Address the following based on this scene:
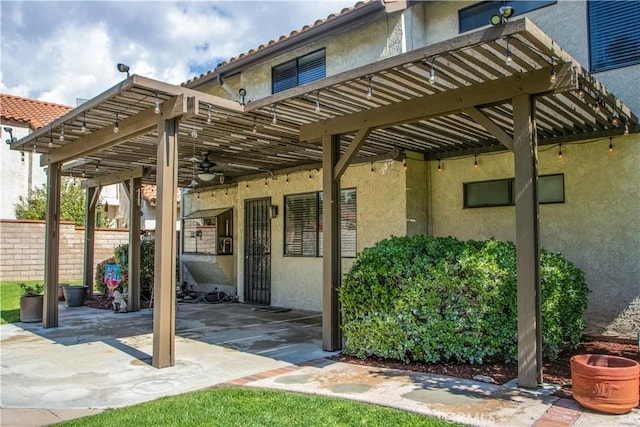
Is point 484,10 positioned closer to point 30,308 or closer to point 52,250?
point 52,250

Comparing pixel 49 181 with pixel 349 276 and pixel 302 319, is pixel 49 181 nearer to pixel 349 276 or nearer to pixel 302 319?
pixel 302 319

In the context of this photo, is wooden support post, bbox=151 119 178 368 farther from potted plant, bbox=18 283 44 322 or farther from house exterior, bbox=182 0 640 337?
potted plant, bbox=18 283 44 322

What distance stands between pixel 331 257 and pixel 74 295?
8118 millimetres

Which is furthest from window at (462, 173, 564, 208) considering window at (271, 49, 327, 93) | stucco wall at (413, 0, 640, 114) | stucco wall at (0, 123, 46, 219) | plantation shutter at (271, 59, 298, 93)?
stucco wall at (0, 123, 46, 219)

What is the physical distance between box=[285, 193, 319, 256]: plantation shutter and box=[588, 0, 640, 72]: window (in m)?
5.95

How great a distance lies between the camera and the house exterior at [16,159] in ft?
61.5

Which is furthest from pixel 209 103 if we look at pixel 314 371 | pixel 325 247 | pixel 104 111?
pixel 314 371

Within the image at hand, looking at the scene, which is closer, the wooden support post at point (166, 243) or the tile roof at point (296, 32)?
the wooden support post at point (166, 243)

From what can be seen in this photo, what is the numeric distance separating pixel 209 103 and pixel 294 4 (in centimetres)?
528

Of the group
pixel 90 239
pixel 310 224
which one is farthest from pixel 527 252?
pixel 90 239

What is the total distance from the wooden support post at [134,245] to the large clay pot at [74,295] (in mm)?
1640

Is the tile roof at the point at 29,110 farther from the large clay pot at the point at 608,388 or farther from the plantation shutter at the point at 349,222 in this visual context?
the large clay pot at the point at 608,388

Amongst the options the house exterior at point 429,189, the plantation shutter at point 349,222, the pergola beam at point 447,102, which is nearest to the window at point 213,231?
the house exterior at point 429,189

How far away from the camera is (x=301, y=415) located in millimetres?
4094
